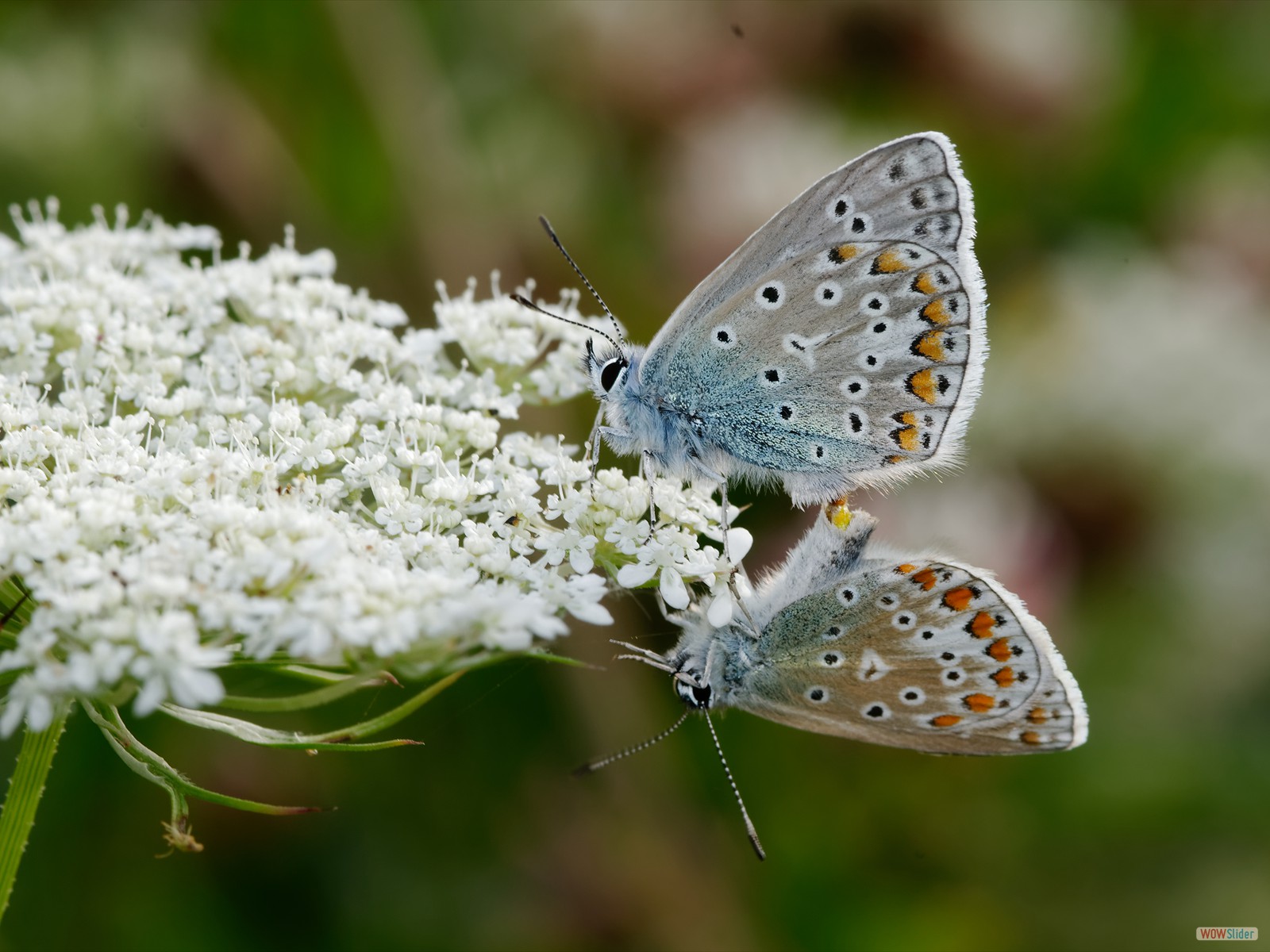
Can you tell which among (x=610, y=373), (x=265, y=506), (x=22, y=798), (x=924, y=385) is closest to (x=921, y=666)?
(x=924, y=385)

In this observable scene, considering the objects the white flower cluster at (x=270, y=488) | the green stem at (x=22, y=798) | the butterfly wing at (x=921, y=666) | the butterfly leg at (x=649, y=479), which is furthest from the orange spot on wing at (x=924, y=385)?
the green stem at (x=22, y=798)

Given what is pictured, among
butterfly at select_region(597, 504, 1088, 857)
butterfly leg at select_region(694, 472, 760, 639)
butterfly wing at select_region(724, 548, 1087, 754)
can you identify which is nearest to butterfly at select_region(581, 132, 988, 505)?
butterfly leg at select_region(694, 472, 760, 639)

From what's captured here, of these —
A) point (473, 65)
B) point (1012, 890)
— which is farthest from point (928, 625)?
point (473, 65)

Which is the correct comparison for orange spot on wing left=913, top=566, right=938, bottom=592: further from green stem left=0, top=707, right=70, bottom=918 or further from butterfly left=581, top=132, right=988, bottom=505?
green stem left=0, top=707, right=70, bottom=918

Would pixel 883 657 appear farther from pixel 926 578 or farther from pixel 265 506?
pixel 265 506

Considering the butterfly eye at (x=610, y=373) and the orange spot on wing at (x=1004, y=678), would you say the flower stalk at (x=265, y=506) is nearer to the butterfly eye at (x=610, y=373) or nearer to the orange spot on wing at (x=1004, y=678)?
the butterfly eye at (x=610, y=373)

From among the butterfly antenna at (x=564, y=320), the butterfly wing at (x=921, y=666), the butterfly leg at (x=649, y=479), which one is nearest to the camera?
the butterfly wing at (x=921, y=666)
